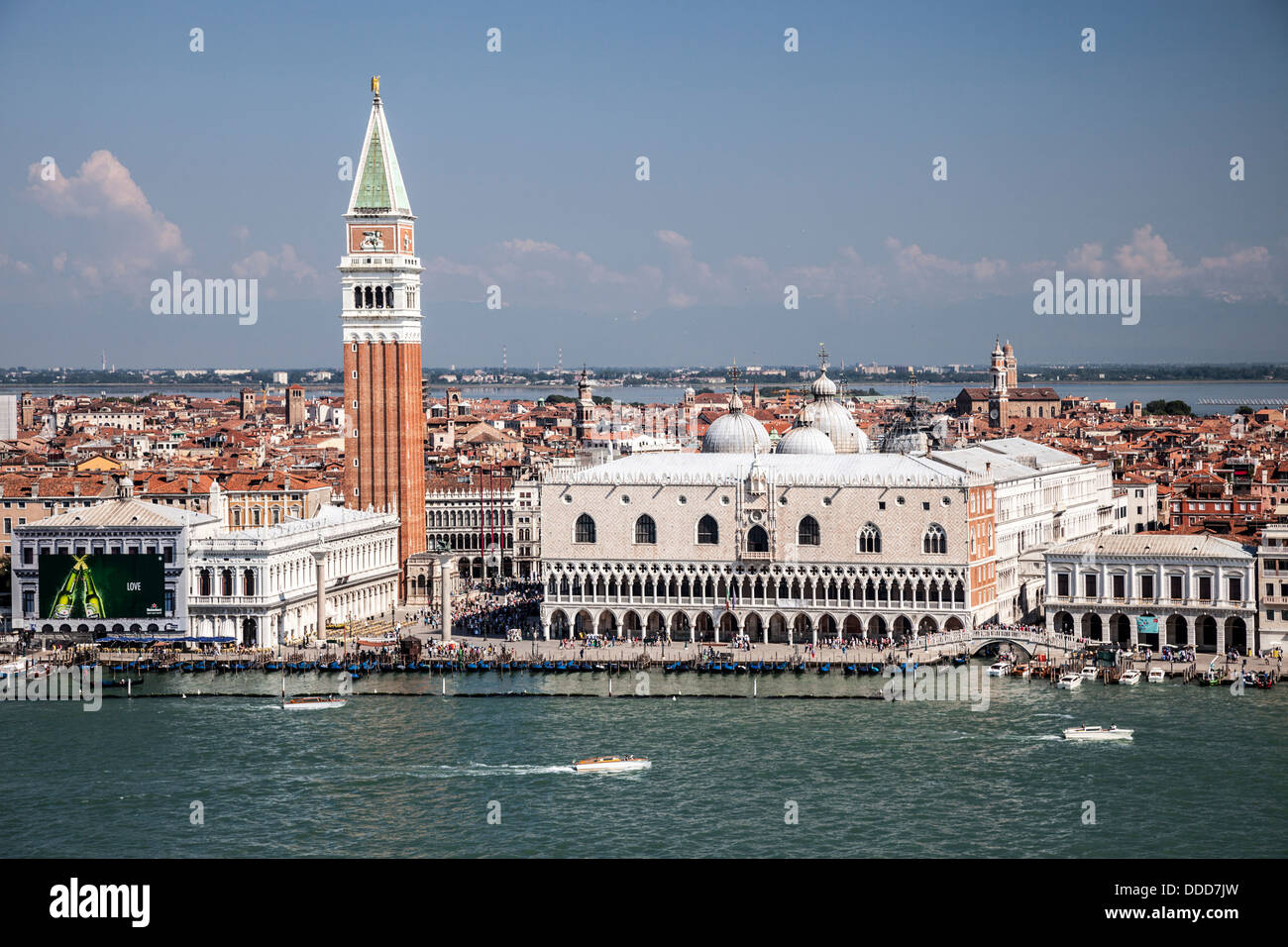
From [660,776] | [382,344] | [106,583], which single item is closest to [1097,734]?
[660,776]

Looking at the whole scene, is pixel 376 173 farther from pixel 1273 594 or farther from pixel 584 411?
pixel 584 411

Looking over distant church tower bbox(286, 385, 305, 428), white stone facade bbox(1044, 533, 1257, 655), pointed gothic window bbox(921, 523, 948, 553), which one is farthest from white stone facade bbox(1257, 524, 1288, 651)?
distant church tower bbox(286, 385, 305, 428)

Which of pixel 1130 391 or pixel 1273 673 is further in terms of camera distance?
pixel 1130 391

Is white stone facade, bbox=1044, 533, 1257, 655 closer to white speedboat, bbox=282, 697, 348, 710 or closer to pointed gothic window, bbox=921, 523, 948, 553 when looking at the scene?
pointed gothic window, bbox=921, 523, 948, 553

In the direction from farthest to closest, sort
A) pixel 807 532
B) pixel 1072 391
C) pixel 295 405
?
1. pixel 1072 391
2. pixel 295 405
3. pixel 807 532

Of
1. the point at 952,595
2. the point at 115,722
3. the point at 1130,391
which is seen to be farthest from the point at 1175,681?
the point at 1130,391
